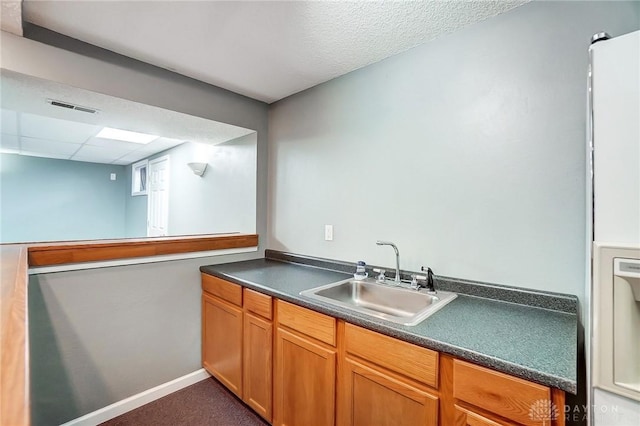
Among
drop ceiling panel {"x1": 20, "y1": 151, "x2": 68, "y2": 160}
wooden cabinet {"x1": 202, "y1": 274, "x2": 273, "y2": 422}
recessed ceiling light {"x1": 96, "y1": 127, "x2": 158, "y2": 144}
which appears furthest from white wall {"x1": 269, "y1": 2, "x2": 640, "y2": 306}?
drop ceiling panel {"x1": 20, "y1": 151, "x2": 68, "y2": 160}

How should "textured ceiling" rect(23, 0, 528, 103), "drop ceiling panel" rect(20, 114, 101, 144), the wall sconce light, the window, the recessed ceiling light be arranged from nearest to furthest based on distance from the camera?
"textured ceiling" rect(23, 0, 528, 103)
"drop ceiling panel" rect(20, 114, 101, 144)
the wall sconce light
the recessed ceiling light
the window

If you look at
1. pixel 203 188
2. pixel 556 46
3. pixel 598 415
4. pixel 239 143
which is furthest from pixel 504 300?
pixel 203 188

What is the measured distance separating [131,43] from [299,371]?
2115 millimetres

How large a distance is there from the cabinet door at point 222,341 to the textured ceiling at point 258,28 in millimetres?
1675

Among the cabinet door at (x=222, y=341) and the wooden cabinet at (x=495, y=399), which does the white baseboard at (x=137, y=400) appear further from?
the wooden cabinet at (x=495, y=399)

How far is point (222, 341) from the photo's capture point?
2.08m

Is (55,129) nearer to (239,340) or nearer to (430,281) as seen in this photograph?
(239,340)

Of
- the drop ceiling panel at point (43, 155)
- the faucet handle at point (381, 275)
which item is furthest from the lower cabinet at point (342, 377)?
the drop ceiling panel at point (43, 155)

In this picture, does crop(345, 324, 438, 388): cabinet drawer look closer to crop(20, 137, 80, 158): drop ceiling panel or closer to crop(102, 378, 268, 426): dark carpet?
crop(102, 378, 268, 426): dark carpet

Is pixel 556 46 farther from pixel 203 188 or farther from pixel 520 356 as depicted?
pixel 203 188

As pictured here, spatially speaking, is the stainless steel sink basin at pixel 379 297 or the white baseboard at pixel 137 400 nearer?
the stainless steel sink basin at pixel 379 297

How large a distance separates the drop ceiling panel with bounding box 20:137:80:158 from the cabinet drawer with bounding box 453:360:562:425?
17.4ft

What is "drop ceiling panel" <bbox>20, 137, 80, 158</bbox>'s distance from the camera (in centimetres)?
392

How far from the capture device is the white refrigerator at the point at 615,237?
0.71 meters
